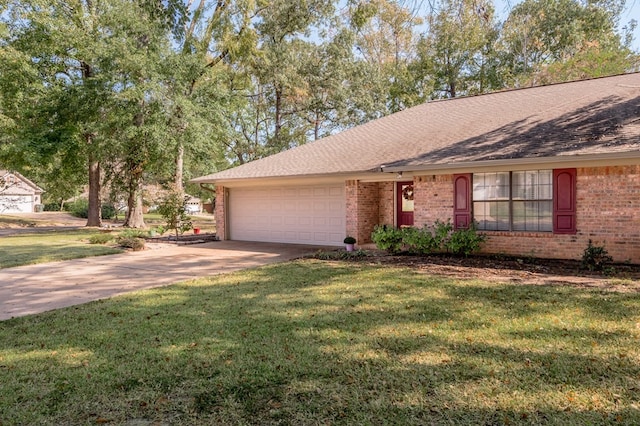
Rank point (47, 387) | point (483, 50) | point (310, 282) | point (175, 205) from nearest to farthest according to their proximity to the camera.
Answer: point (47, 387)
point (310, 282)
point (175, 205)
point (483, 50)

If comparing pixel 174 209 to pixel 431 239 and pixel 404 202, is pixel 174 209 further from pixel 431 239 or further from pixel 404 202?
pixel 431 239

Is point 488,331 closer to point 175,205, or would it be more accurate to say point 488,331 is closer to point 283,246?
point 283,246

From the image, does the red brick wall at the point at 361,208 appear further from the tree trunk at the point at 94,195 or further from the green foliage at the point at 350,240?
the tree trunk at the point at 94,195

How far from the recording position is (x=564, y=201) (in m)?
9.51

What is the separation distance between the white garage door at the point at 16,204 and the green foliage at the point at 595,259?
47.8 meters

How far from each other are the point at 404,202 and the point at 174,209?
9065 millimetres

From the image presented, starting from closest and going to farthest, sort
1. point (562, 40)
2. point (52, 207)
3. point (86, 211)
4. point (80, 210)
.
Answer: point (562, 40) → point (86, 211) → point (80, 210) → point (52, 207)

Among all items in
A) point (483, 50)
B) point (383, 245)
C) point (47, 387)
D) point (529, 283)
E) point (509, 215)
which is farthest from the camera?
point (483, 50)

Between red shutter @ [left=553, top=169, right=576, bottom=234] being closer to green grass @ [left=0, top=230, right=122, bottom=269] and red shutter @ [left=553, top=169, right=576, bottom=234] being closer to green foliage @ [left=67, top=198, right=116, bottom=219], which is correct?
green grass @ [left=0, top=230, right=122, bottom=269]

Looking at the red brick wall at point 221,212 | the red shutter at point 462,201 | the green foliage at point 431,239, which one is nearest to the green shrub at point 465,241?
the green foliage at point 431,239

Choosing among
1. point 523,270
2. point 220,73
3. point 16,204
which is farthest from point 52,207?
point 523,270

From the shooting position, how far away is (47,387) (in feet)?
11.9

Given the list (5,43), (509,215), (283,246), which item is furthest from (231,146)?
(509,215)

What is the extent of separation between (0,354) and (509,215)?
33.4 ft
